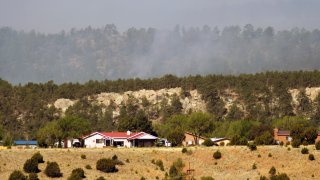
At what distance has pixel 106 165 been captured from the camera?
9881 centimetres

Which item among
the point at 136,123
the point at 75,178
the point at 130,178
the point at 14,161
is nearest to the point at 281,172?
the point at 130,178

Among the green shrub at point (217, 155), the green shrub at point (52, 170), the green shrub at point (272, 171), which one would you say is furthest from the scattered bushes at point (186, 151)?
the green shrub at point (52, 170)

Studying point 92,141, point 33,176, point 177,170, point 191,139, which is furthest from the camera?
point 191,139

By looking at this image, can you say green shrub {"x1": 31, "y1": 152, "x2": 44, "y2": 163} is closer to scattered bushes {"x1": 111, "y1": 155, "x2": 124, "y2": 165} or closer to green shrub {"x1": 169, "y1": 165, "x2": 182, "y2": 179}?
scattered bushes {"x1": 111, "y1": 155, "x2": 124, "y2": 165}

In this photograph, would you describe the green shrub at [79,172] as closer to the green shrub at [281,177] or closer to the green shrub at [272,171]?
the green shrub at [281,177]

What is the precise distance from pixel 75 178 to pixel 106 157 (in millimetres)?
13456

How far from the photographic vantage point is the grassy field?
98188 millimetres

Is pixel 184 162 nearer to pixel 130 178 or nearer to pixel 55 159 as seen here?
pixel 130 178

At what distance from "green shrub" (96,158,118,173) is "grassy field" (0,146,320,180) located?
0.87 meters

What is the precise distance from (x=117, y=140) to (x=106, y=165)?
39078 millimetres

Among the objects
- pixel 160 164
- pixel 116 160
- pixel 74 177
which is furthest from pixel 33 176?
pixel 160 164

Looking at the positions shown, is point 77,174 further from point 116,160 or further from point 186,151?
point 186,151

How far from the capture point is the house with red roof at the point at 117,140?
13750 cm

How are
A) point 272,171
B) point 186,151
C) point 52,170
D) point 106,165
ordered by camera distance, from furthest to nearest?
1. point 186,151
2. point 272,171
3. point 106,165
4. point 52,170
